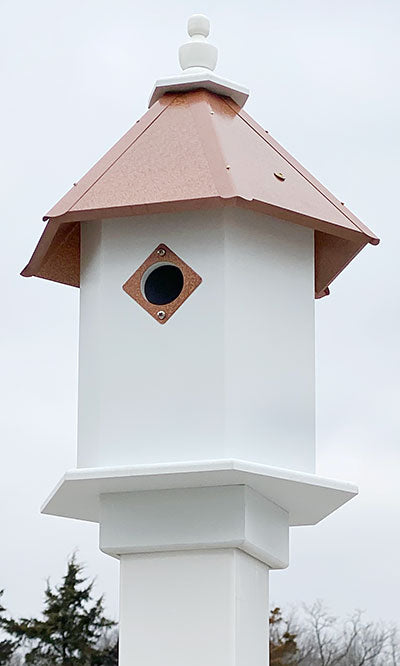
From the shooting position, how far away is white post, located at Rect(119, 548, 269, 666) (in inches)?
280

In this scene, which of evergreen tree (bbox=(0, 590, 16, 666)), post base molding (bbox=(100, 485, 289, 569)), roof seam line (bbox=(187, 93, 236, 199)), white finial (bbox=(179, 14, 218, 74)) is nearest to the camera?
roof seam line (bbox=(187, 93, 236, 199))

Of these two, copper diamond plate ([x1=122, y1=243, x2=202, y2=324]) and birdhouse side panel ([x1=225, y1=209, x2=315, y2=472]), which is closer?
birdhouse side panel ([x1=225, y1=209, x2=315, y2=472])

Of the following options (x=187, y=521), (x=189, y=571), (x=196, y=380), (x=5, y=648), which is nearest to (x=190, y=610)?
(x=189, y=571)

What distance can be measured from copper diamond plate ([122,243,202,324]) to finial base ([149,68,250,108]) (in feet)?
3.15

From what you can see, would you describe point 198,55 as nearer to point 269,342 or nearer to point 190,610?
point 269,342

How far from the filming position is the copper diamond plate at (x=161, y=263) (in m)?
7.26

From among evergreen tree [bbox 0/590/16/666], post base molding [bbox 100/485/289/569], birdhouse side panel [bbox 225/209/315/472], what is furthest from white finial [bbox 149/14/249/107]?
evergreen tree [bbox 0/590/16/666]

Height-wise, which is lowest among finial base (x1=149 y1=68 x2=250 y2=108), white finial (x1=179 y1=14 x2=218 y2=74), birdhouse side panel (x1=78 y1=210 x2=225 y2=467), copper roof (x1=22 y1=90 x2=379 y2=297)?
birdhouse side panel (x1=78 y1=210 x2=225 y2=467)

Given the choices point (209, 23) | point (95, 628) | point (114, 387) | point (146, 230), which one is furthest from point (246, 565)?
Result: point (95, 628)

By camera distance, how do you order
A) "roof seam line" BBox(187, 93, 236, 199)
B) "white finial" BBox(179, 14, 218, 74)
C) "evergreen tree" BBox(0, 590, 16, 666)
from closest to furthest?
1. "roof seam line" BBox(187, 93, 236, 199)
2. "white finial" BBox(179, 14, 218, 74)
3. "evergreen tree" BBox(0, 590, 16, 666)

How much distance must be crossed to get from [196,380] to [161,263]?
1.99 feet

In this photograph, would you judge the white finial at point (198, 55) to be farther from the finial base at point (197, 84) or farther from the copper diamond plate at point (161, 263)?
the copper diamond plate at point (161, 263)

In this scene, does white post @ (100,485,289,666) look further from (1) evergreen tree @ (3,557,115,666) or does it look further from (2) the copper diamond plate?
(1) evergreen tree @ (3,557,115,666)

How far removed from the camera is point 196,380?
23.4 feet
